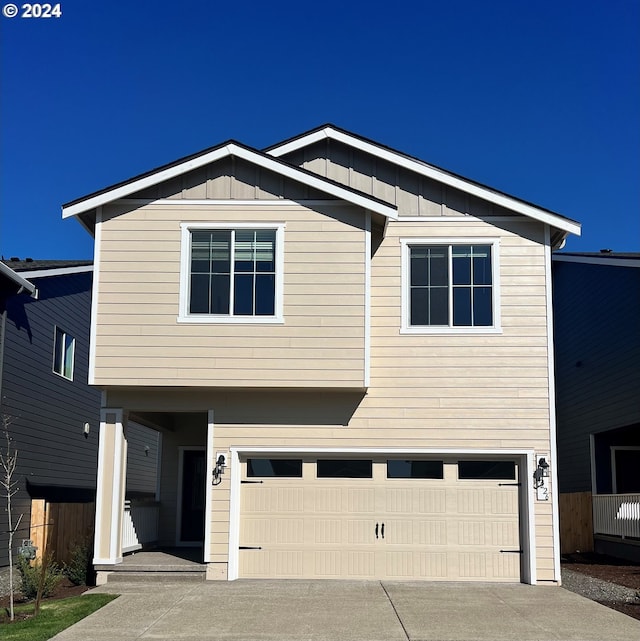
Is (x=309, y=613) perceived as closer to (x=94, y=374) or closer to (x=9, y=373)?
(x=94, y=374)

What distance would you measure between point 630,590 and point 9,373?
36.6ft

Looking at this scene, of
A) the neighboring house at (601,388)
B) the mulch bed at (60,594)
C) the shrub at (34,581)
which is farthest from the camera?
the neighboring house at (601,388)

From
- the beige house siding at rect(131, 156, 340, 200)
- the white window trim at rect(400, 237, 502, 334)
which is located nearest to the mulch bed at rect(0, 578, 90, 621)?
the beige house siding at rect(131, 156, 340, 200)

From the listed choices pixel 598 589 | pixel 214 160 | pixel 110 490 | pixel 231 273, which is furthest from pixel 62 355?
pixel 598 589

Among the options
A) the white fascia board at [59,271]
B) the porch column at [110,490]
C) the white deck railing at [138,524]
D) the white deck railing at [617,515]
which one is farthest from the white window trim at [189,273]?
the white deck railing at [617,515]

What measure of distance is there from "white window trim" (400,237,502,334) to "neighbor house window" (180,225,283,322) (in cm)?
212

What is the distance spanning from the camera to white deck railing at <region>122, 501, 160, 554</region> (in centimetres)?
1434

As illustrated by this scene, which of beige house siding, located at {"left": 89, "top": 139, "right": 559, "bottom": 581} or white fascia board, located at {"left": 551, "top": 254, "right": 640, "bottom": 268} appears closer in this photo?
beige house siding, located at {"left": 89, "top": 139, "right": 559, "bottom": 581}

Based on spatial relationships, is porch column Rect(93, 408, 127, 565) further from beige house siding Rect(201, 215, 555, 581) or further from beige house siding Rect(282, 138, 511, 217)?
beige house siding Rect(282, 138, 511, 217)

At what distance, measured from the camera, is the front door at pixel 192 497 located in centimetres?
1677

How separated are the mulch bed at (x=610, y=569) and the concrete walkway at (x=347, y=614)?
0.45 metres

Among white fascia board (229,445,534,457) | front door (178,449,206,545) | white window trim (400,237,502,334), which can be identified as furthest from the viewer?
front door (178,449,206,545)

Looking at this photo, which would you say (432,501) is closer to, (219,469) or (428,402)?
(428,402)

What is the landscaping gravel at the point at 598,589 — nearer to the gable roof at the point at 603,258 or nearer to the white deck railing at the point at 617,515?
the white deck railing at the point at 617,515
